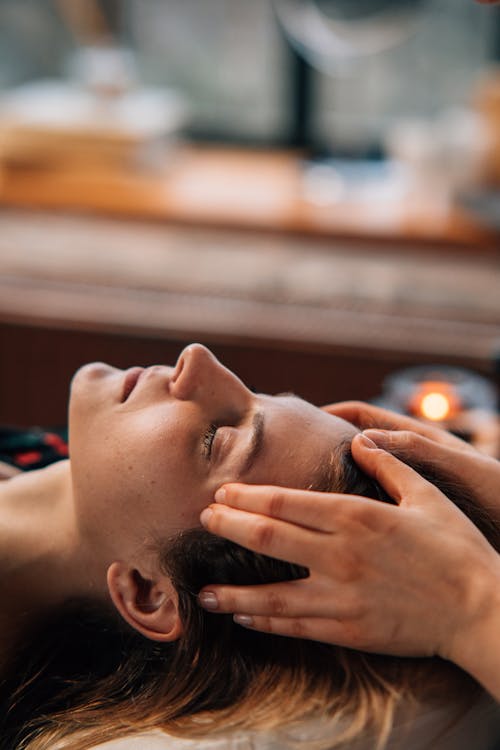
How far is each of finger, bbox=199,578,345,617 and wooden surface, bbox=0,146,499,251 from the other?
1760 mm

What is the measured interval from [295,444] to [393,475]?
0.11 metres

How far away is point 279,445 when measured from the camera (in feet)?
3.53

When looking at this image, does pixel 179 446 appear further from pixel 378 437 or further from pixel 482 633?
pixel 482 633

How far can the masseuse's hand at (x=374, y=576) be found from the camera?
943 millimetres

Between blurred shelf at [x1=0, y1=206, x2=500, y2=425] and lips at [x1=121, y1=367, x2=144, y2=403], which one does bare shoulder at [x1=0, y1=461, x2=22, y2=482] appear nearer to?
Result: lips at [x1=121, y1=367, x2=144, y2=403]

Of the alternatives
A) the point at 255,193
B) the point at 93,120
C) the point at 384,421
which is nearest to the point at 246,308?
the point at 255,193

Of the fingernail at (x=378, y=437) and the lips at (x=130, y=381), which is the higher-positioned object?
the lips at (x=130, y=381)

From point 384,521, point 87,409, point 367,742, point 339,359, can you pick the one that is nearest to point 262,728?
point 367,742

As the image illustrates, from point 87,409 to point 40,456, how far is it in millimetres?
340

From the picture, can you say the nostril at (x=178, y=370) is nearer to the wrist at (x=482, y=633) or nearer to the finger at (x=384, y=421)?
the finger at (x=384, y=421)

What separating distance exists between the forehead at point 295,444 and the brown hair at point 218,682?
21mm

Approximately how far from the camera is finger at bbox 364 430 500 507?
43.4 inches

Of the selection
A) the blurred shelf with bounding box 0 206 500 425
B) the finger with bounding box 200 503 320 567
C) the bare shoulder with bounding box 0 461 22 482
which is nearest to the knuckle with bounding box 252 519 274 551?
the finger with bounding box 200 503 320 567

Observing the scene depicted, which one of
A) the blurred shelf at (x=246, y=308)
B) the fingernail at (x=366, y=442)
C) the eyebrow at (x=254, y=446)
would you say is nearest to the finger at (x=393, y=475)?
the fingernail at (x=366, y=442)
